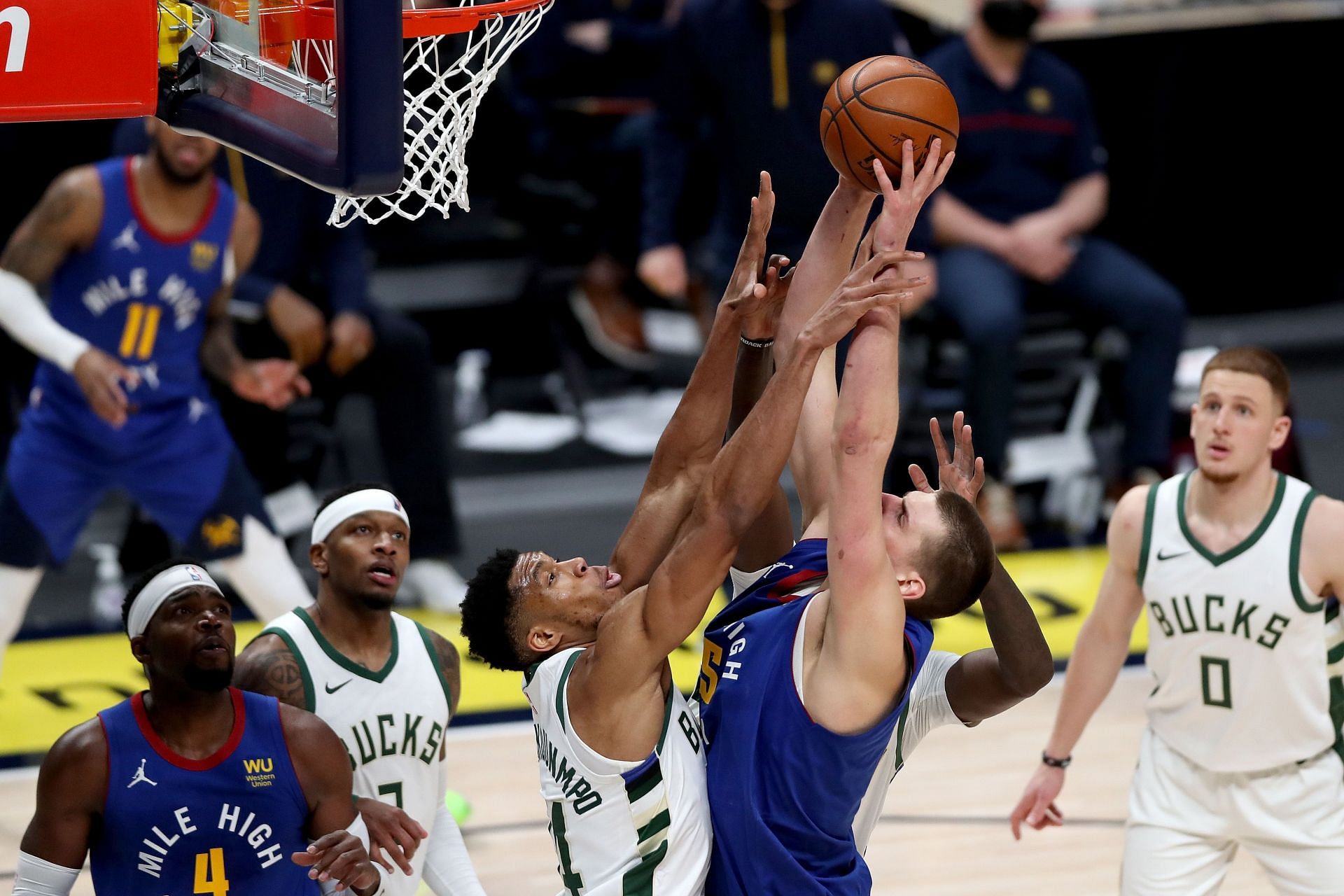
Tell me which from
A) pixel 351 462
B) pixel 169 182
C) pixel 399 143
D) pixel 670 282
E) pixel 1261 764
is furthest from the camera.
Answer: pixel 351 462

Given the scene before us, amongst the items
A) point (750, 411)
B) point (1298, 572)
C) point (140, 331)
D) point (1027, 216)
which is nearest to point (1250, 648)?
point (1298, 572)

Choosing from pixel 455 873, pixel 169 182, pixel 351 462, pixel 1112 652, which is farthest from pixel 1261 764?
pixel 351 462

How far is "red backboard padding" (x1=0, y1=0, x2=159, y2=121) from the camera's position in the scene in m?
3.56

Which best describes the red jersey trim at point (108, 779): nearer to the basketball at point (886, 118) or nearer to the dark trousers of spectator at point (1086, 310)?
the basketball at point (886, 118)

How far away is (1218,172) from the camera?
37.9 feet

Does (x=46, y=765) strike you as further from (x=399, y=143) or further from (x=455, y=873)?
(x=399, y=143)

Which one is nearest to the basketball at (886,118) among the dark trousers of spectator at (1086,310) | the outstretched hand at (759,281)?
the outstretched hand at (759,281)

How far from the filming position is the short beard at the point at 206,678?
13.5ft

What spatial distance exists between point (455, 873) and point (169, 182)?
291 cm

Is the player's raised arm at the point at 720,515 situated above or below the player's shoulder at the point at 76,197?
below

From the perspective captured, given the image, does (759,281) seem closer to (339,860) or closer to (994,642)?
(994,642)

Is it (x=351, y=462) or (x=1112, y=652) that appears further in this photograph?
(x=351, y=462)

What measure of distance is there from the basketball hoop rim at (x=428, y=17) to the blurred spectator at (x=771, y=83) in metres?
3.86

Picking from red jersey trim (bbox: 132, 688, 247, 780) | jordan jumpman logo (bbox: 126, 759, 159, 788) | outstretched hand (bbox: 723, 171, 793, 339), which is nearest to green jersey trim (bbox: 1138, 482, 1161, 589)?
outstretched hand (bbox: 723, 171, 793, 339)
